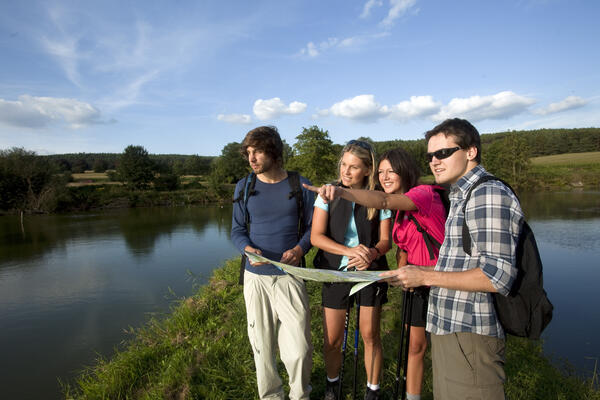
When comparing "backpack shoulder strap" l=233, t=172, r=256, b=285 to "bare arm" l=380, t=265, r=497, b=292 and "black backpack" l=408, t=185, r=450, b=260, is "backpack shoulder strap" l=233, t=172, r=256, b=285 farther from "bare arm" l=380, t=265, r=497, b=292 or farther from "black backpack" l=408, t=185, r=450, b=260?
"bare arm" l=380, t=265, r=497, b=292

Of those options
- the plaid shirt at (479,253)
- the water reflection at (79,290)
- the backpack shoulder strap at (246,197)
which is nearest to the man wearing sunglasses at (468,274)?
the plaid shirt at (479,253)

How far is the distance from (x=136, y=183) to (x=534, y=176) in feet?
184

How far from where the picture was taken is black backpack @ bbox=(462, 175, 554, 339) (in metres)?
1.42

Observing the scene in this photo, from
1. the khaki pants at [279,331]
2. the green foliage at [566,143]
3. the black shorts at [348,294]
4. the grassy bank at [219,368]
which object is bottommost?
the grassy bank at [219,368]

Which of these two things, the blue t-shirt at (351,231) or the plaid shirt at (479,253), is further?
the blue t-shirt at (351,231)

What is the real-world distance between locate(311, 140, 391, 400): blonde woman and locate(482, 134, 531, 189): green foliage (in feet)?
152

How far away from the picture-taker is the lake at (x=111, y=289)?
19.1 feet

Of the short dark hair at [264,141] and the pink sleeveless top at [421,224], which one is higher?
the short dark hair at [264,141]

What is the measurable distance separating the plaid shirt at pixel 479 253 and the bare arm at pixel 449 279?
3 centimetres

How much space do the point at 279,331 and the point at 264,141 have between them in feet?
5.29

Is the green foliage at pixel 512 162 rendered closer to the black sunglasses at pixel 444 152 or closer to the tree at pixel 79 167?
the black sunglasses at pixel 444 152

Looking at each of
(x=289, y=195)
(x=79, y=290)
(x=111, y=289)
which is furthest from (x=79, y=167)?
(x=289, y=195)

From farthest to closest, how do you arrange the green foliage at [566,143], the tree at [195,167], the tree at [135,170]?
the tree at [195,167]
the green foliage at [566,143]
the tree at [135,170]

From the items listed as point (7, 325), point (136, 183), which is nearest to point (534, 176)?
point (7, 325)
